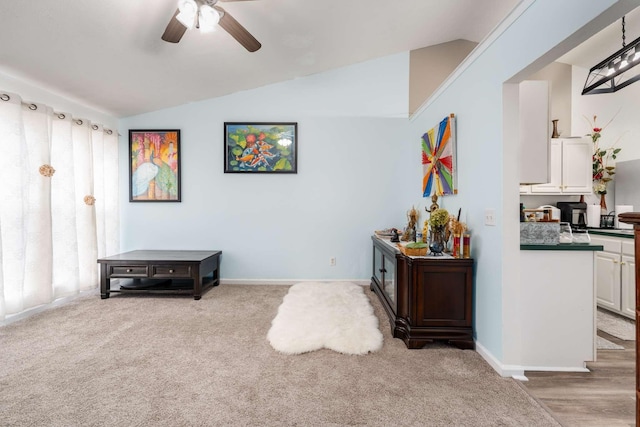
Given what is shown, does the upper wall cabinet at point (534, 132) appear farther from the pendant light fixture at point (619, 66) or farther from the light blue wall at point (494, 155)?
the pendant light fixture at point (619, 66)

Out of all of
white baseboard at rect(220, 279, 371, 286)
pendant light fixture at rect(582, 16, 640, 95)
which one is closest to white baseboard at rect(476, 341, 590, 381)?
white baseboard at rect(220, 279, 371, 286)

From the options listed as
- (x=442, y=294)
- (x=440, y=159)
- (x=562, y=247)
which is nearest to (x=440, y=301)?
(x=442, y=294)

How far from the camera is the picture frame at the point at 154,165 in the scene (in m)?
3.99

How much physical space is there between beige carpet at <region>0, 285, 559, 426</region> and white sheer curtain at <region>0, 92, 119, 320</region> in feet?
1.76

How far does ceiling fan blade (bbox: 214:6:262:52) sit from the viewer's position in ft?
6.14

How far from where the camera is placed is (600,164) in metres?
3.54

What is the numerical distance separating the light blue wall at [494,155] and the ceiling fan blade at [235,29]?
1763 mm

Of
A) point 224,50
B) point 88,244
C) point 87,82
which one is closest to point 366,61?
point 224,50

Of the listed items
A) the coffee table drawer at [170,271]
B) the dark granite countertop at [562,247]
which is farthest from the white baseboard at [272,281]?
the dark granite countertop at [562,247]

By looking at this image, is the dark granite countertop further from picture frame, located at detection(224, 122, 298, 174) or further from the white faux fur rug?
picture frame, located at detection(224, 122, 298, 174)

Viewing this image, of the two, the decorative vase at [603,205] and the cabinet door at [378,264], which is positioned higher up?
the decorative vase at [603,205]

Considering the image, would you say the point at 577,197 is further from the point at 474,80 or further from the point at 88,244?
the point at 88,244

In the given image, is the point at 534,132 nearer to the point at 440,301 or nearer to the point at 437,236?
the point at 437,236

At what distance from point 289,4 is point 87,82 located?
2321mm
